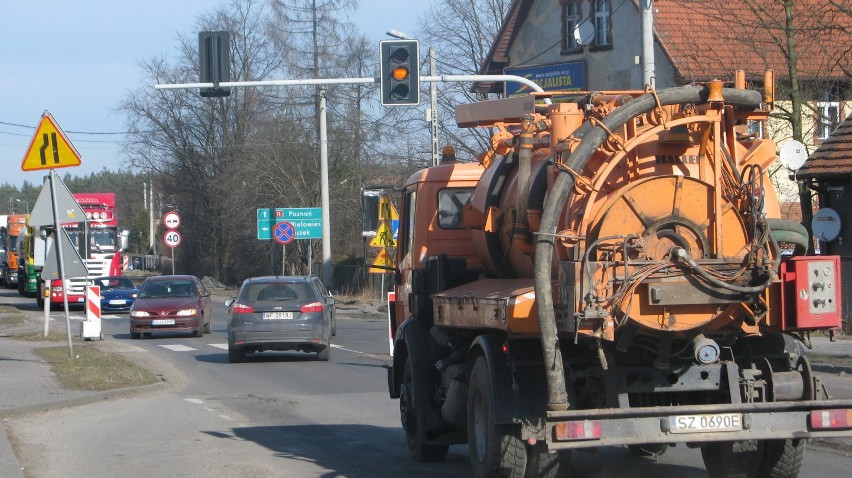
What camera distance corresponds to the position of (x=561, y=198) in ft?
23.2

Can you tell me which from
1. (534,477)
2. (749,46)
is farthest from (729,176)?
(749,46)

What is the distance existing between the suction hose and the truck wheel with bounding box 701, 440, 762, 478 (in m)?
1.85

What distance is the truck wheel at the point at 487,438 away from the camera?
7.52m

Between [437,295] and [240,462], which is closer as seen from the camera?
[437,295]

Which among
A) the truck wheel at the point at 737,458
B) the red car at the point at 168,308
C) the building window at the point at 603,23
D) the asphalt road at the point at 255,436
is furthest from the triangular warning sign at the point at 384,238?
the truck wheel at the point at 737,458

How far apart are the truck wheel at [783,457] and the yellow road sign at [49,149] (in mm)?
12731

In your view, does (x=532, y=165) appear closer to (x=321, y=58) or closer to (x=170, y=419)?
(x=170, y=419)

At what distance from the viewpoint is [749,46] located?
2403 centimetres

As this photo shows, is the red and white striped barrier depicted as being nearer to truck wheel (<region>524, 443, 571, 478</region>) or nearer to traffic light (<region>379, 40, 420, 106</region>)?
traffic light (<region>379, 40, 420, 106</region>)

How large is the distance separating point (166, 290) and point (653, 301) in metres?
23.2

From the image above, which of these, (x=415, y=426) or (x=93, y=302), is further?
(x=93, y=302)

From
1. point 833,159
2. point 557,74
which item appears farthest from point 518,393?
point 557,74

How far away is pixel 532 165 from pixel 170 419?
678cm

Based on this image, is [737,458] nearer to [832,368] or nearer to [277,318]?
[832,368]
